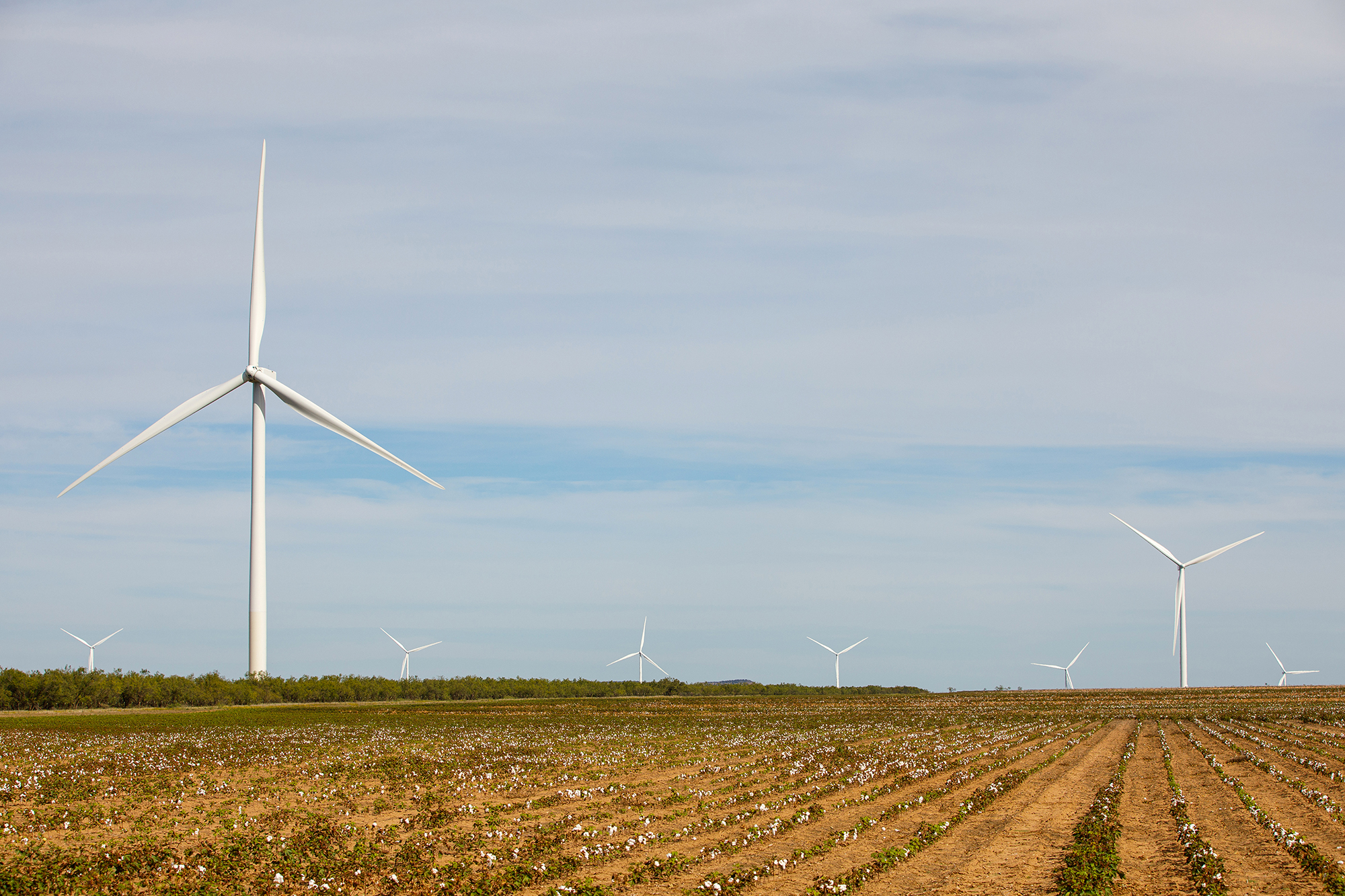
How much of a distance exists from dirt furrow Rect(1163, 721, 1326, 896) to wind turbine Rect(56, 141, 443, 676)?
6266 centimetres

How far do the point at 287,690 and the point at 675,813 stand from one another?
334 feet

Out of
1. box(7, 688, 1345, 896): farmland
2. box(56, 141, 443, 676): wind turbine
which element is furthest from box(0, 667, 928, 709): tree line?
box(7, 688, 1345, 896): farmland

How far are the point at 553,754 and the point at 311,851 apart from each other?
23.4 meters

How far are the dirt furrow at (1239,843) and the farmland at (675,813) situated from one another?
0.09 m

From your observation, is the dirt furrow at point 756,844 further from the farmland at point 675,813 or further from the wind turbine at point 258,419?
the wind turbine at point 258,419

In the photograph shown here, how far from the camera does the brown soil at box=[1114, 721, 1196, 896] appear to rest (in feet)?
59.8

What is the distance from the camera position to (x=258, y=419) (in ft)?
281

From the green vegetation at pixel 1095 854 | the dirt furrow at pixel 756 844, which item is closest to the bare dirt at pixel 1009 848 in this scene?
the green vegetation at pixel 1095 854

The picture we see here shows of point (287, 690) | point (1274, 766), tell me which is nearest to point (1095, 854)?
point (1274, 766)

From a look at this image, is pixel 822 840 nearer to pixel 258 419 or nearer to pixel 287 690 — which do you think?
pixel 258 419

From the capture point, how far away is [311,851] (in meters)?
20.7

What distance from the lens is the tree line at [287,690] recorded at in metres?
93.8

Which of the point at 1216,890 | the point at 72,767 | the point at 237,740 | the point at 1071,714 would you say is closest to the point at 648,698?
the point at 1071,714

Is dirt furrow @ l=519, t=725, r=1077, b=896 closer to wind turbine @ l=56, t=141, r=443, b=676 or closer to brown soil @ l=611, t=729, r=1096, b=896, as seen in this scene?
brown soil @ l=611, t=729, r=1096, b=896
